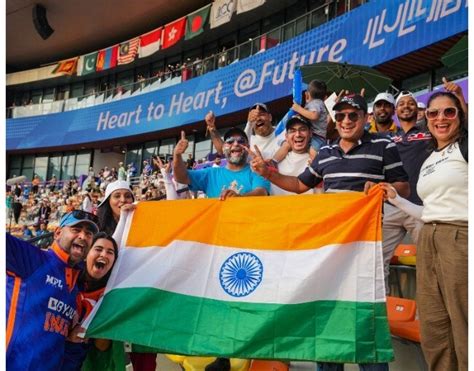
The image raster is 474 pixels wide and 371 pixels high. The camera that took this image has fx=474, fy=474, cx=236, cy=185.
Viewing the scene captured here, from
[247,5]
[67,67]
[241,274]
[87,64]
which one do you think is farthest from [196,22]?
[241,274]

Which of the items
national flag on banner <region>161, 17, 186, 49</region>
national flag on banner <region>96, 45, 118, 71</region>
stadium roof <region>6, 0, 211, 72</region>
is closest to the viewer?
national flag on banner <region>161, 17, 186, 49</region>

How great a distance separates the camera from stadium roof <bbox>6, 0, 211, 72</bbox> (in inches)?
797

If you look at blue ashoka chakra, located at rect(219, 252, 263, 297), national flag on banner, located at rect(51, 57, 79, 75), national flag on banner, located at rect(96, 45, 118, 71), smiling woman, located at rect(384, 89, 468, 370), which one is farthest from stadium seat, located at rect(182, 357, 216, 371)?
national flag on banner, located at rect(51, 57, 79, 75)

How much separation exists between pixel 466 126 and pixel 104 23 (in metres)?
22.1

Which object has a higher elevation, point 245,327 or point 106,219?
point 106,219

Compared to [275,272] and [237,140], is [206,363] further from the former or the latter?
[237,140]

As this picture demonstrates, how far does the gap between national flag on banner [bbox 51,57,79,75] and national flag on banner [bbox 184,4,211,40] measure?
28.3 feet

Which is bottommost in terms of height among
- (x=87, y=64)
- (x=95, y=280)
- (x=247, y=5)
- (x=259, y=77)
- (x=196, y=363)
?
(x=196, y=363)

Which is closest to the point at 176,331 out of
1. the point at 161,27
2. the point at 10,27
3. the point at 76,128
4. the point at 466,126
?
the point at 466,126

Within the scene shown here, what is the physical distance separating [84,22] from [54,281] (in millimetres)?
21970

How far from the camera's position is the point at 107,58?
76.7ft

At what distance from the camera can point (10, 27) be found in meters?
23.5

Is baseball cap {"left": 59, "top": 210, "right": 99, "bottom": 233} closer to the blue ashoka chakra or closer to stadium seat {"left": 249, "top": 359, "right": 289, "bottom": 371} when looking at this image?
the blue ashoka chakra

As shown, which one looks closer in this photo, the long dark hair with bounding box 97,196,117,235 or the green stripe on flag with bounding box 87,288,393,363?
the green stripe on flag with bounding box 87,288,393,363
